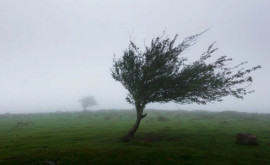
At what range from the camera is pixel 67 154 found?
81.1 feet

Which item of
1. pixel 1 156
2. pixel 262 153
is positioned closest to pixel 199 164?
pixel 262 153

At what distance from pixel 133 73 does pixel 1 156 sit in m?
19.7

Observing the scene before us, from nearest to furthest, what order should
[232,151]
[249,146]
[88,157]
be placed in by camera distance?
1. [88,157]
2. [232,151]
3. [249,146]

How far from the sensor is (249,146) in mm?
29875

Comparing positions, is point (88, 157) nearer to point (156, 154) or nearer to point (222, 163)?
point (156, 154)

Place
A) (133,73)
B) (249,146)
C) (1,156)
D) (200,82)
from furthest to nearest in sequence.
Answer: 1. (133,73)
2. (200,82)
3. (249,146)
4. (1,156)

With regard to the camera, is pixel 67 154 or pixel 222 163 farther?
pixel 67 154

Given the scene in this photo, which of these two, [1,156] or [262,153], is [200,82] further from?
[1,156]

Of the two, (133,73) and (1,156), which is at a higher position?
(133,73)

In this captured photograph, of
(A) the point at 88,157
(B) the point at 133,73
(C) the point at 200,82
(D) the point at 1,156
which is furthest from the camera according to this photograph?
(B) the point at 133,73

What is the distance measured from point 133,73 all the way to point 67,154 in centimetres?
1511

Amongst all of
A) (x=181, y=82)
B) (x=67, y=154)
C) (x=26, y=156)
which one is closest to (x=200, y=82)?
(x=181, y=82)

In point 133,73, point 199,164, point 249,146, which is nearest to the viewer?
point 199,164

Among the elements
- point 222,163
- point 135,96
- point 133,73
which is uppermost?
point 133,73
